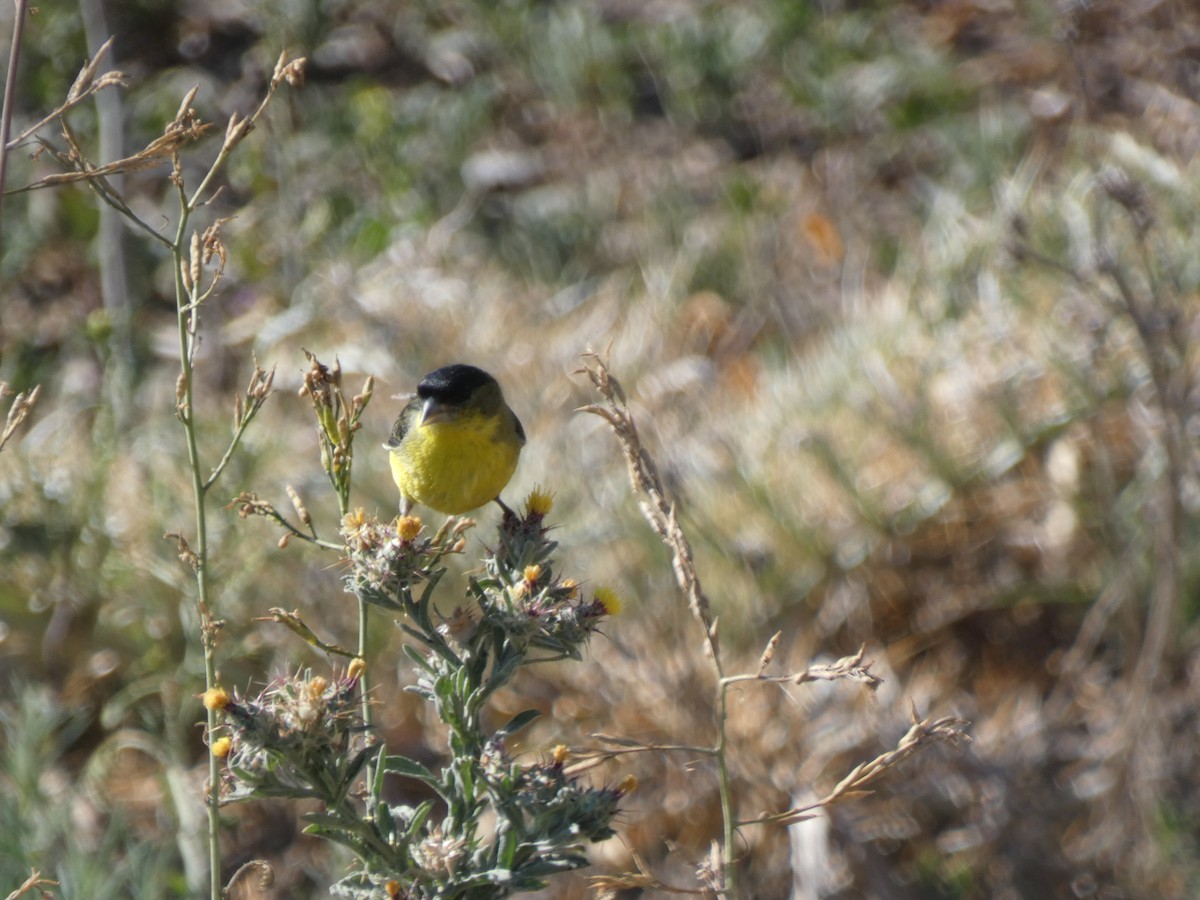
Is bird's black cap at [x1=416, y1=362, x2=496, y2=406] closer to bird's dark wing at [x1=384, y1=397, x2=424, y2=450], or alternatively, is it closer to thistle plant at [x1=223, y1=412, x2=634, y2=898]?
bird's dark wing at [x1=384, y1=397, x2=424, y2=450]

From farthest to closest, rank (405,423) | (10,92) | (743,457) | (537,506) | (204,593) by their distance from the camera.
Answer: (743,457), (405,423), (537,506), (204,593), (10,92)

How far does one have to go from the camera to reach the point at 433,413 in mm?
2820

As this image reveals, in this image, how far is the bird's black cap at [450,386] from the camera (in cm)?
285

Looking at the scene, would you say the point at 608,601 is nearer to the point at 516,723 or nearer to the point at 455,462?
the point at 516,723

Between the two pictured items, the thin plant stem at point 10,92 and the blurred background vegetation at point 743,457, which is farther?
the blurred background vegetation at point 743,457

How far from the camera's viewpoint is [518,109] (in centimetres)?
800

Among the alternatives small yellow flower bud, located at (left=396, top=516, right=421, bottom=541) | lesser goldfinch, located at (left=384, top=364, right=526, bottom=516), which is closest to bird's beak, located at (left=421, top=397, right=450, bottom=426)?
lesser goldfinch, located at (left=384, top=364, right=526, bottom=516)

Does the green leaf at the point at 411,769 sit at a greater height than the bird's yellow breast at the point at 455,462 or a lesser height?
greater

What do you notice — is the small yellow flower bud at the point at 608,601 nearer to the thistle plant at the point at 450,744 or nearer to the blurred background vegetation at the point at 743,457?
the thistle plant at the point at 450,744

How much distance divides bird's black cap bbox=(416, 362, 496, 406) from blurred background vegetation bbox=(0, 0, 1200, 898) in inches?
19.9

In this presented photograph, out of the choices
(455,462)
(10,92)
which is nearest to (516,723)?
(10,92)

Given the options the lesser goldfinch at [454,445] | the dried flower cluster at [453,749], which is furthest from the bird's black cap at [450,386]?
the dried flower cluster at [453,749]

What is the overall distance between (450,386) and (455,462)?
0.21 m

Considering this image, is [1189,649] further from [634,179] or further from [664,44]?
[664,44]
